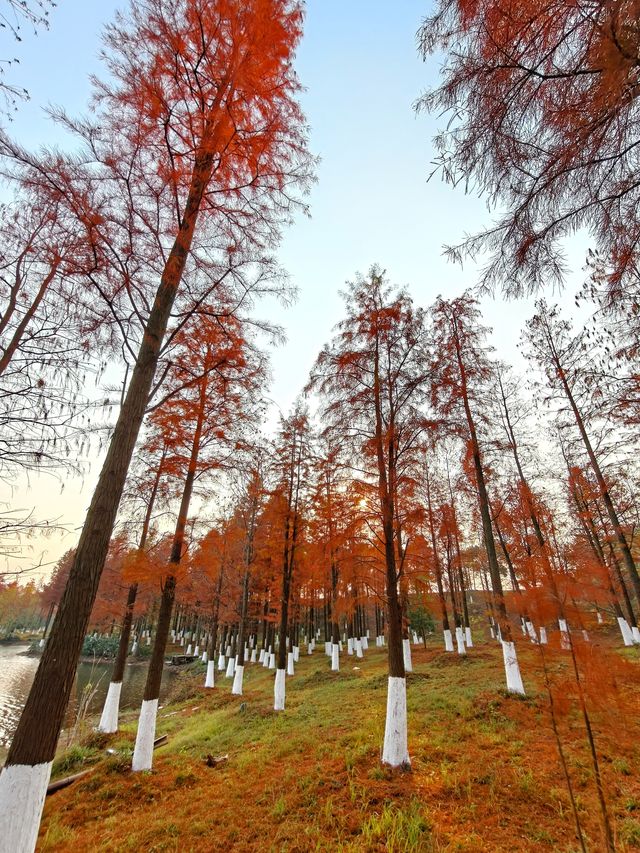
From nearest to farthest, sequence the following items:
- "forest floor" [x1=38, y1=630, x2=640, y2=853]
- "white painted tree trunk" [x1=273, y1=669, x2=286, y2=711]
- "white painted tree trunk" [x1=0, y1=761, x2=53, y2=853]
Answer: "white painted tree trunk" [x1=0, y1=761, x2=53, y2=853], "forest floor" [x1=38, y1=630, x2=640, y2=853], "white painted tree trunk" [x1=273, y1=669, x2=286, y2=711]

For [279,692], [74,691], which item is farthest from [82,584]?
[74,691]

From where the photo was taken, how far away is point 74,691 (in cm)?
1666

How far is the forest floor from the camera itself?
14.4ft

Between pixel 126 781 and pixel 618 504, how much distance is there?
1731 cm

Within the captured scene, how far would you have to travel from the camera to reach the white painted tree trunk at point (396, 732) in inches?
242

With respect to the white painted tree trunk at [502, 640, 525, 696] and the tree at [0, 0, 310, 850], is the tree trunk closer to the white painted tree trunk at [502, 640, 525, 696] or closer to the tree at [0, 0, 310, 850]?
the tree at [0, 0, 310, 850]

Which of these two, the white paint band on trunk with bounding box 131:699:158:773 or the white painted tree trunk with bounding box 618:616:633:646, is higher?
the white painted tree trunk with bounding box 618:616:633:646

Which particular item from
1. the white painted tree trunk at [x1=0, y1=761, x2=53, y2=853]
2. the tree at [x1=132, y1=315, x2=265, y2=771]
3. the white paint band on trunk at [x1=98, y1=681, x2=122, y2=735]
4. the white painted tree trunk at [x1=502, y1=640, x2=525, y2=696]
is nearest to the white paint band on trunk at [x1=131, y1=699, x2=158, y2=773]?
the tree at [x1=132, y1=315, x2=265, y2=771]

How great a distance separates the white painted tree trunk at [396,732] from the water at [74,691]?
7.77 meters

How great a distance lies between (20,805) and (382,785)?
5.13 metres

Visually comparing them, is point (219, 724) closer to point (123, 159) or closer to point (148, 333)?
point (148, 333)

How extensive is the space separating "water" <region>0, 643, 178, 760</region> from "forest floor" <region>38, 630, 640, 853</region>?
4.03 metres

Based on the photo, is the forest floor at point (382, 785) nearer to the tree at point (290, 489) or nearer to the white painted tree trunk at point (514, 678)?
the white painted tree trunk at point (514, 678)

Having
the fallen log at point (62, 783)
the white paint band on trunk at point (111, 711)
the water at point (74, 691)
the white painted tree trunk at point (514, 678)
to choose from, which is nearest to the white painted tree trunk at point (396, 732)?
the white painted tree trunk at point (514, 678)
